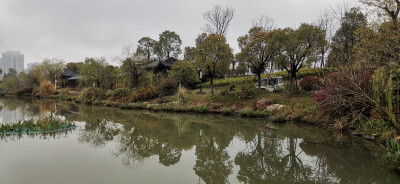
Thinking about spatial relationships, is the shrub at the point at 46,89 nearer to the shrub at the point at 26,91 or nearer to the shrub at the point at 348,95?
the shrub at the point at 26,91

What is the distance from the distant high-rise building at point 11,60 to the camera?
93.9 metres

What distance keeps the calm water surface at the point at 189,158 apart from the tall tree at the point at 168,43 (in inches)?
1175

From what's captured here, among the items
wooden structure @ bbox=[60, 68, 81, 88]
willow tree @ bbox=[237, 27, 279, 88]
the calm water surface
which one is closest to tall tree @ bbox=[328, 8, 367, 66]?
willow tree @ bbox=[237, 27, 279, 88]

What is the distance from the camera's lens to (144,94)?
1914cm

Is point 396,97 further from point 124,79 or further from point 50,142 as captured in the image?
point 124,79

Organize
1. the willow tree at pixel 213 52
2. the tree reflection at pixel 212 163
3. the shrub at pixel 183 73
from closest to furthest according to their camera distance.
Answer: the tree reflection at pixel 212 163, the willow tree at pixel 213 52, the shrub at pixel 183 73

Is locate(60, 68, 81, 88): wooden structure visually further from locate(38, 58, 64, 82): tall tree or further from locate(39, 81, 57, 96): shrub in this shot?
locate(39, 81, 57, 96): shrub

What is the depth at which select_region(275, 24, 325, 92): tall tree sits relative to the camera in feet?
44.7

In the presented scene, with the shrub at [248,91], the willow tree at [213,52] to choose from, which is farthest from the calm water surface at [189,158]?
the willow tree at [213,52]

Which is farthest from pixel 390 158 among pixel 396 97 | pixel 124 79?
pixel 124 79

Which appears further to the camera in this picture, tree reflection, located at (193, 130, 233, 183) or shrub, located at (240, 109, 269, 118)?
shrub, located at (240, 109, 269, 118)

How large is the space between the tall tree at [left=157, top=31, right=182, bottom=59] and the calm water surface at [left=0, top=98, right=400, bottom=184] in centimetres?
2984

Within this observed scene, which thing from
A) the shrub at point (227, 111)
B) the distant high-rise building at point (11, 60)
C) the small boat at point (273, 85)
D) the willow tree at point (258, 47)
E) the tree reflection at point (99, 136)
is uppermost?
the distant high-rise building at point (11, 60)

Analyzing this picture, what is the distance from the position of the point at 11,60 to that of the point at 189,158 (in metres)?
123
